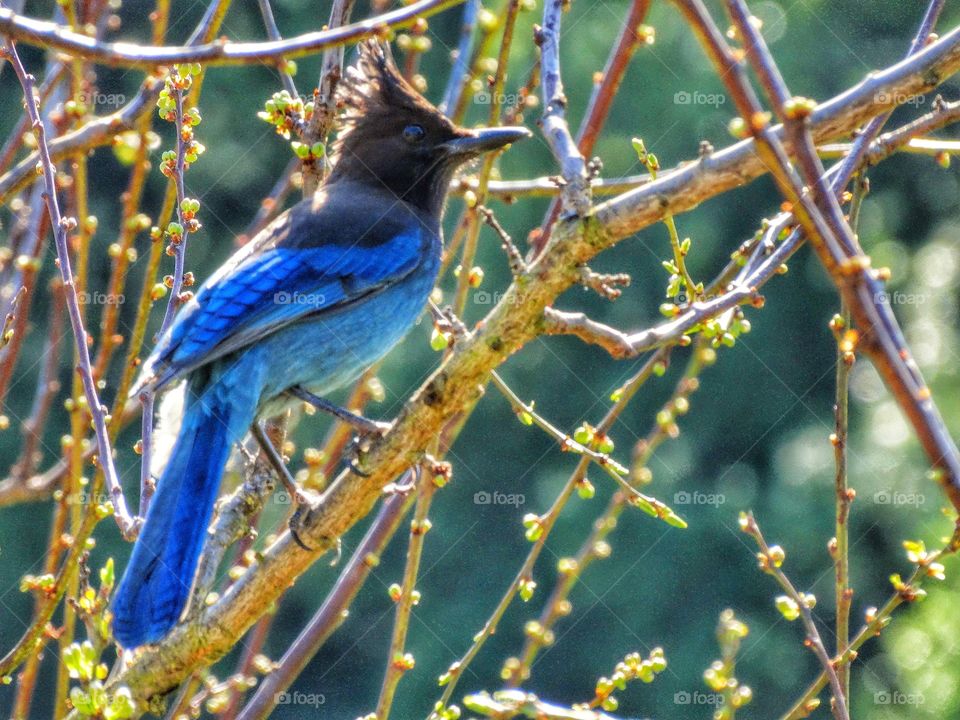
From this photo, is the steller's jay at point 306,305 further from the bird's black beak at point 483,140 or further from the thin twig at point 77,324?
the thin twig at point 77,324

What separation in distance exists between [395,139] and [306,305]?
0.82 metres

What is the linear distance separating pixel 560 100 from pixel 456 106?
3.46 ft

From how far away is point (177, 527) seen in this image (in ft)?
9.71

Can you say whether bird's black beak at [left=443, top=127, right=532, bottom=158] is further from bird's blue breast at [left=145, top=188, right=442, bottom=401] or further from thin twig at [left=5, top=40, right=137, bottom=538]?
thin twig at [left=5, top=40, right=137, bottom=538]

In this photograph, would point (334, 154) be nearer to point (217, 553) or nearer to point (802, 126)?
point (217, 553)

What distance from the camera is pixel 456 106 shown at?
3.64 m

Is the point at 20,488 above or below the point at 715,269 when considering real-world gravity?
above

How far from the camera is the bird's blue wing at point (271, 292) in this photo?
3.34 metres

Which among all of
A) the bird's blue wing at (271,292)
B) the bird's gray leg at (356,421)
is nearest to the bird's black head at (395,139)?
the bird's blue wing at (271,292)

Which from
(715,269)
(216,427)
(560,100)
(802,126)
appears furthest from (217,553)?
(715,269)

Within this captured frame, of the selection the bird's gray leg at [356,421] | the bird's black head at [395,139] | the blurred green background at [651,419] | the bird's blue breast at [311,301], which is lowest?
the blurred green background at [651,419]

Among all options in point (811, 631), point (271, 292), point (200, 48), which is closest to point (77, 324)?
point (271, 292)

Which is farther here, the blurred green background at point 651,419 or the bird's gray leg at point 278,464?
the blurred green background at point 651,419

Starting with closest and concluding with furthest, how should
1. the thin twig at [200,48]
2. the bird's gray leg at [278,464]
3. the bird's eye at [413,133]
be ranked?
the thin twig at [200,48] < the bird's gray leg at [278,464] < the bird's eye at [413,133]
